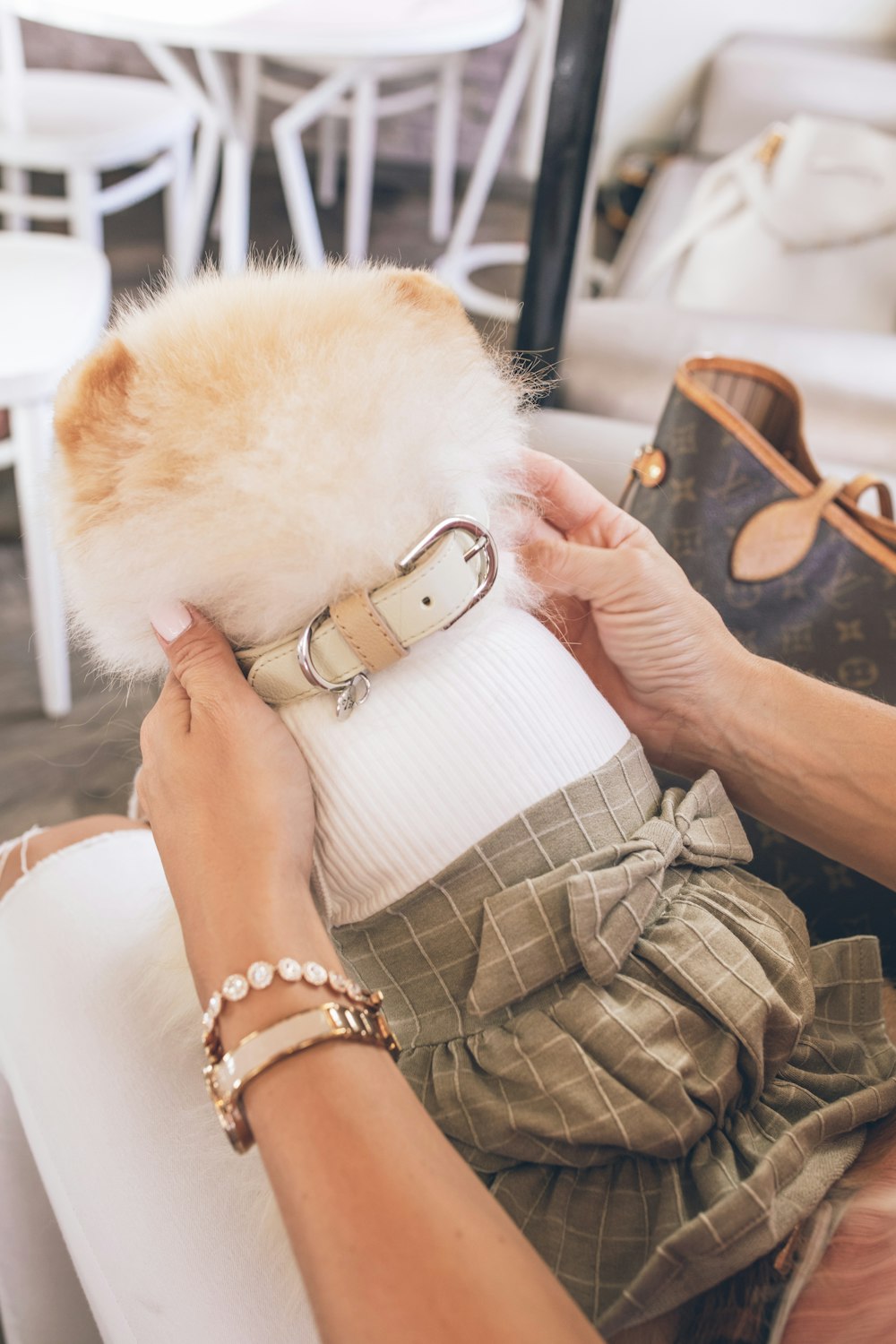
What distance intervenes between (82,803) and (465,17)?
Answer: 1645 millimetres

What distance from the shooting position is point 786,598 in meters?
0.75

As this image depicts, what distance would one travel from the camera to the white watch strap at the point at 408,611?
1.71ft

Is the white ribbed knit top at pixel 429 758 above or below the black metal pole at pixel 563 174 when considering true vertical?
below

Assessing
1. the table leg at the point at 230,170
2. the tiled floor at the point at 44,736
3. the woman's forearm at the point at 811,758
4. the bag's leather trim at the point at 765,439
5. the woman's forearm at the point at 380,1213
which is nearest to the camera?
the woman's forearm at the point at 380,1213

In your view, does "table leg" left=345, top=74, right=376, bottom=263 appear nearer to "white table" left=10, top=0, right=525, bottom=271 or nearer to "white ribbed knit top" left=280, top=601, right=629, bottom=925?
"white table" left=10, top=0, right=525, bottom=271

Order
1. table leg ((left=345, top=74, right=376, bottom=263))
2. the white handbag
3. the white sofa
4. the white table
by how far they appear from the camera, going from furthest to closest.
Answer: table leg ((left=345, top=74, right=376, bottom=263)) < the white handbag < the white table < the white sofa

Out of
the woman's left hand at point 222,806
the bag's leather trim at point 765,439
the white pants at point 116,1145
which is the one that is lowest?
the white pants at point 116,1145

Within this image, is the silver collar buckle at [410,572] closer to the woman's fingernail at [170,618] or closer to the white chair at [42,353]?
the woman's fingernail at [170,618]

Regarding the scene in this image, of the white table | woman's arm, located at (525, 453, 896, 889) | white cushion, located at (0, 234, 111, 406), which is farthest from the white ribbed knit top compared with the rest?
the white table

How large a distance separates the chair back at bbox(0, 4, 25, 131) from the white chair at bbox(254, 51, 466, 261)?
89 cm

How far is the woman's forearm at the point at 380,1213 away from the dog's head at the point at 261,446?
0.77 ft

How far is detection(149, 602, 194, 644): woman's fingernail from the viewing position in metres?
0.56

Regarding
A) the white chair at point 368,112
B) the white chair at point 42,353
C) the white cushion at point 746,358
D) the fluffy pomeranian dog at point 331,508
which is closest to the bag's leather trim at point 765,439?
the fluffy pomeranian dog at point 331,508

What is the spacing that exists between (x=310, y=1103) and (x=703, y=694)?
0.39 metres
